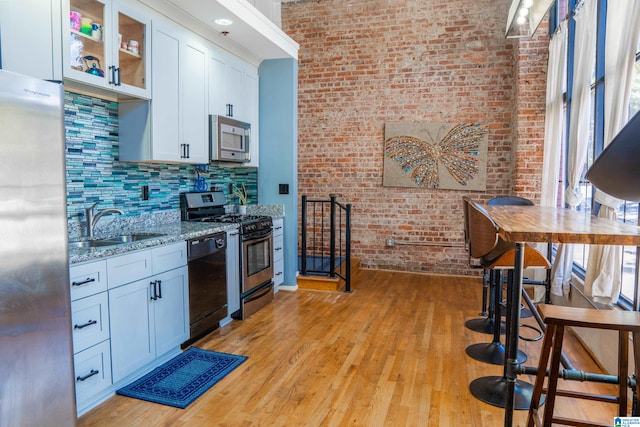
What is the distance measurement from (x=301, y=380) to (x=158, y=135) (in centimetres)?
206

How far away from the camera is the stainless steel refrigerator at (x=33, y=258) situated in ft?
5.60

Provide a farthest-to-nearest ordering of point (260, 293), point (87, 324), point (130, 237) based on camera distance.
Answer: point (260, 293) → point (130, 237) → point (87, 324)

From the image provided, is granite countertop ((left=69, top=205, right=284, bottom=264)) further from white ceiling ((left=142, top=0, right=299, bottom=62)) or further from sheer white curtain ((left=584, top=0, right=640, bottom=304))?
sheer white curtain ((left=584, top=0, right=640, bottom=304))

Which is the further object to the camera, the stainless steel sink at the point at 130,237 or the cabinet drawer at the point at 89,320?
the stainless steel sink at the point at 130,237

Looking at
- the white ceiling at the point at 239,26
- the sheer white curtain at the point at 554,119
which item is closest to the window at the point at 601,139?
the sheer white curtain at the point at 554,119

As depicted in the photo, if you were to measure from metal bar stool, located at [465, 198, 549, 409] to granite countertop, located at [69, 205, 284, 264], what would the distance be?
1976 millimetres

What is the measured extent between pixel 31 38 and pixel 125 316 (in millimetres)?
1586

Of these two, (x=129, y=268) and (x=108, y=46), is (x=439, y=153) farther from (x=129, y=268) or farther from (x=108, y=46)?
(x=129, y=268)

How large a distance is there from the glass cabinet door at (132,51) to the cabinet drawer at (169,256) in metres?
1.11

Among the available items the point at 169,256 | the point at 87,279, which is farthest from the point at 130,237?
the point at 87,279

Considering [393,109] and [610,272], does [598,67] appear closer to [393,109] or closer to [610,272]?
[610,272]

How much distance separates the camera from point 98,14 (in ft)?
9.28

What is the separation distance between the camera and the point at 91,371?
241 centimetres

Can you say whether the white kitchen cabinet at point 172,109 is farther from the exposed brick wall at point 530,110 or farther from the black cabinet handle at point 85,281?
the exposed brick wall at point 530,110
